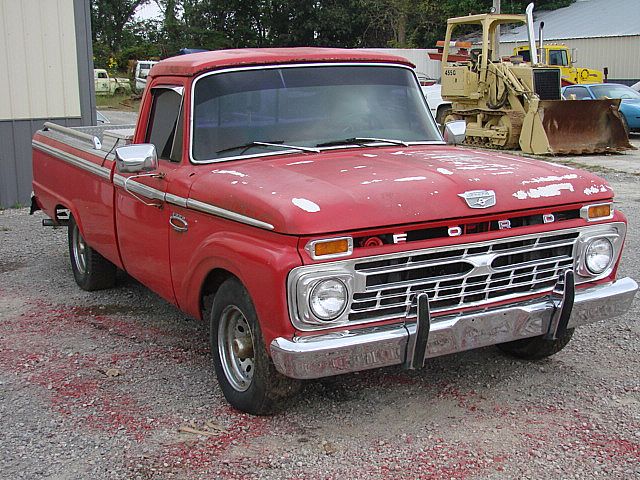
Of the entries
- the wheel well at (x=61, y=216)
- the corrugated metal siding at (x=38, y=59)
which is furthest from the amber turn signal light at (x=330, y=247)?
the corrugated metal siding at (x=38, y=59)

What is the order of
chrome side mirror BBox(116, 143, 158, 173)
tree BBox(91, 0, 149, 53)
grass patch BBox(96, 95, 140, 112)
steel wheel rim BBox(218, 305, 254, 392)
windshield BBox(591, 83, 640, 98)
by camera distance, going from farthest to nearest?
tree BBox(91, 0, 149, 53) < grass patch BBox(96, 95, 140, 112) < windshield BBox(591, 83, 640, 98) < chrome side mirror BBox(116, 143, 158, 173) < steel wheel rim BBox(218, 305, 254, 392)

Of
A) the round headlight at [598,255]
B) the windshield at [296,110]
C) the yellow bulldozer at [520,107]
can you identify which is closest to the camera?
the round headlight at [598,255]

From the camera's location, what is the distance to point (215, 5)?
47438 mm

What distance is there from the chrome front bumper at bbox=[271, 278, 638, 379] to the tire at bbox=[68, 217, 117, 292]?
136 inches

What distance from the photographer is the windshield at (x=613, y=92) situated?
21172 mm

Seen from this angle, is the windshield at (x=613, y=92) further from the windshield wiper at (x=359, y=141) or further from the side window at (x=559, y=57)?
the windshield wiper at (x=359, y=141)

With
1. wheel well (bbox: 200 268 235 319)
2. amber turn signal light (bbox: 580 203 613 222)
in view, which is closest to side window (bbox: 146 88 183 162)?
wheel well (bbox: 200 268 235 319)

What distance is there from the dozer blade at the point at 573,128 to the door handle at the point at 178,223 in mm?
12979

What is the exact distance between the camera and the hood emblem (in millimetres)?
3992

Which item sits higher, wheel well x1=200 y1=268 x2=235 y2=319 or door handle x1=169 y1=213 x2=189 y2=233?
door handle x1=169 y1=213 x2=189 y2=233

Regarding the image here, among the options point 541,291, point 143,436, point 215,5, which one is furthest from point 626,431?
point 215,5

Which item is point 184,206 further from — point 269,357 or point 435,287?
point 435,287

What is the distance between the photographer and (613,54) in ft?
117

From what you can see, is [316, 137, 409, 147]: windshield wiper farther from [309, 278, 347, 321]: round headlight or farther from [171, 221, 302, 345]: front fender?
[309, 278, 347, 321]: round headlight
